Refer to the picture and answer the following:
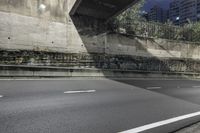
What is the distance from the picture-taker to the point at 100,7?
19.0m

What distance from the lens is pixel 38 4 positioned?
57.9ft

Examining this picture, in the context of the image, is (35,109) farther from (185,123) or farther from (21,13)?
(21,13)

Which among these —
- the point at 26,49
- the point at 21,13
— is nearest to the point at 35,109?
the point at 26,49

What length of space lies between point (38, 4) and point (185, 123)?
572 inches

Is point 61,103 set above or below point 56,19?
below

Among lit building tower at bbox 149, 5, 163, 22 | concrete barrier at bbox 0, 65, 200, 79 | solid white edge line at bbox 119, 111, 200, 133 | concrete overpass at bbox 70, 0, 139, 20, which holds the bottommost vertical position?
solid white edge line at bbox 119, 111, 200, 133

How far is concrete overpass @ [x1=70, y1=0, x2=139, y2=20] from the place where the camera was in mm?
17991

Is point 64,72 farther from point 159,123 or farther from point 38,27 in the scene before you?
point 159,123

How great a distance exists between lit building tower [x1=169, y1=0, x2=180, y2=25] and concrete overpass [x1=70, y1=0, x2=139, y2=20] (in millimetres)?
39178

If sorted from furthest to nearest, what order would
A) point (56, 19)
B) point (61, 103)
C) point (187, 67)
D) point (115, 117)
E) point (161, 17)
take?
point (161, 17) → point (187, 67) → point (56, 19) → point (61, 103) → point (115, 117)

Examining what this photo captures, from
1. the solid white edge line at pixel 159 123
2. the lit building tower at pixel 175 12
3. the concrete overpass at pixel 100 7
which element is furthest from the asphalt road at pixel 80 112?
the lit building tower at pixel 175 12

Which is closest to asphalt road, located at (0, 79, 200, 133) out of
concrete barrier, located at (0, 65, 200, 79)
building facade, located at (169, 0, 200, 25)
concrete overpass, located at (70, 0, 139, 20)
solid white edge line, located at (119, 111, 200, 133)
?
solid white edge line, located at (119, 111, 200, 133)

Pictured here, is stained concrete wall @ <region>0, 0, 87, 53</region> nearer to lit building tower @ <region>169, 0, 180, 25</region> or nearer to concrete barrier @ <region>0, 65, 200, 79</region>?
concrete barrier @ <region>0, 65, 200, 79</region>

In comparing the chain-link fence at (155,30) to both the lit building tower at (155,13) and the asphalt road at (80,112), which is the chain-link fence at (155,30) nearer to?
the asphalt road at (80,112)
